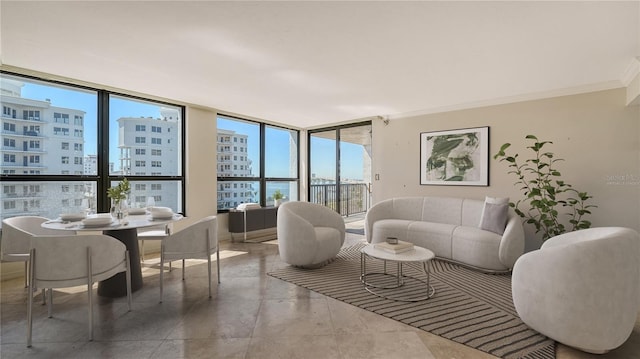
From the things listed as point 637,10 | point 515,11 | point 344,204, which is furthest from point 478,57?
point 344,204

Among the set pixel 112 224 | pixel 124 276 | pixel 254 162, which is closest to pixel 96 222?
pixel 112 224

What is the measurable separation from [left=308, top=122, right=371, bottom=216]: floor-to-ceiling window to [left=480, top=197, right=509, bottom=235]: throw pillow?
2.87 meters

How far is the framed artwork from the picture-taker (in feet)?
15.2

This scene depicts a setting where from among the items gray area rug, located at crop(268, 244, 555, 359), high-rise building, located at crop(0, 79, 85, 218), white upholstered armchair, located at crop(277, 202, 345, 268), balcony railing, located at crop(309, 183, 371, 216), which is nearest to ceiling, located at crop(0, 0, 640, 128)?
high-rise building, located at crop(0, 79, 85, 218)

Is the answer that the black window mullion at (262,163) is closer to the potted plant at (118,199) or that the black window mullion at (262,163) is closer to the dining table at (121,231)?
the dining table at (121,231)

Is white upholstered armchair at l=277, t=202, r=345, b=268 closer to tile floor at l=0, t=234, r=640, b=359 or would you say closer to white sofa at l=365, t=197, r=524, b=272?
tile floor at l=0, t=234, r=640, b=359

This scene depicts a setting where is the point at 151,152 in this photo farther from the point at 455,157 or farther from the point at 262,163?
the point at 455,157

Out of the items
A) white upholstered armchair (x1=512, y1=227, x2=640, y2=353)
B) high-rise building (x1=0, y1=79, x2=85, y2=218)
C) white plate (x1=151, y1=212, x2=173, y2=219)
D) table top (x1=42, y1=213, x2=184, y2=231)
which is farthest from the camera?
high-rise building (x1=0, y1=79, x2=85, y2=218)

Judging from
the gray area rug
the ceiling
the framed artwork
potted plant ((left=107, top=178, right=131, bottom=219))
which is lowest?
the gray area rug

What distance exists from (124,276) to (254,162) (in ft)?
12.1

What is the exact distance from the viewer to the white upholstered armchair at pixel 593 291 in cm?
185

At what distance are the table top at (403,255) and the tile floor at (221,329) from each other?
1.97 ft

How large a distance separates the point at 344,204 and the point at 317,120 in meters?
2.25

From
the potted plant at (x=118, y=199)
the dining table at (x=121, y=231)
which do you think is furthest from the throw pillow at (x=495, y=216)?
the potted plant at (x=118, y=199)
